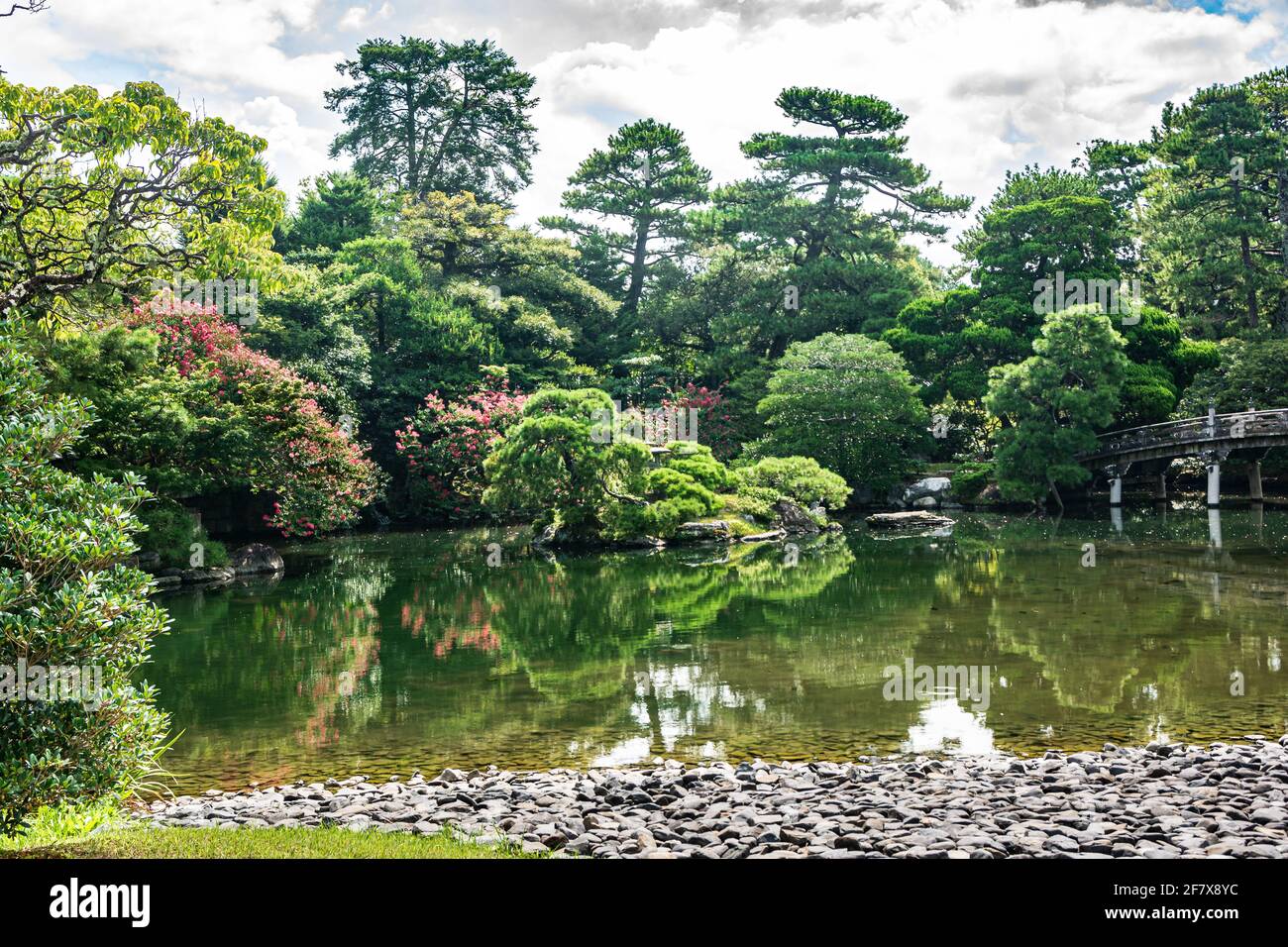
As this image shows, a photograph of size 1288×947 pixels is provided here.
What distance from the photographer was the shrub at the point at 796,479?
80.3 feet

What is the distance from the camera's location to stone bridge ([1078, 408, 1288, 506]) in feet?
79.5

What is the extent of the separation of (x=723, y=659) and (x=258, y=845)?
6.49 m

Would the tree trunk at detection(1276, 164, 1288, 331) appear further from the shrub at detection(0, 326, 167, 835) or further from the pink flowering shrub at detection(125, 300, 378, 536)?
the shrub at detection(0, 326, 167, 835)

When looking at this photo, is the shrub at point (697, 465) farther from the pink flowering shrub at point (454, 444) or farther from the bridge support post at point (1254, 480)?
the bridge support post at point (1254, 480)

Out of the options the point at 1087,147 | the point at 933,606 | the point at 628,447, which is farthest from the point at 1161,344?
the point at 933,606

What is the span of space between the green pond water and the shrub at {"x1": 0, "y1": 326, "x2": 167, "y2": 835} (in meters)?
2.09

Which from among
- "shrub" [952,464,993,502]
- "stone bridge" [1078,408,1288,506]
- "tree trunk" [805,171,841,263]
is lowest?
"shrub" [952,464,993,502]

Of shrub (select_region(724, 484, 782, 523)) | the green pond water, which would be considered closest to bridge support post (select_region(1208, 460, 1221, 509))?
the green pond water

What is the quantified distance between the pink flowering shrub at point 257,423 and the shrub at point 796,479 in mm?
9583

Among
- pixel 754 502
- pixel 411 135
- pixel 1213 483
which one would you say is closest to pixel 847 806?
pixel 754 502

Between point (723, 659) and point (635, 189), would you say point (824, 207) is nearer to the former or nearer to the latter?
point (635, 189)

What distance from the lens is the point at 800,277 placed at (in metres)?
32.7

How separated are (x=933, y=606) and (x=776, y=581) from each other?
3.34 metres

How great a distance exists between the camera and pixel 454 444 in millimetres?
27016
